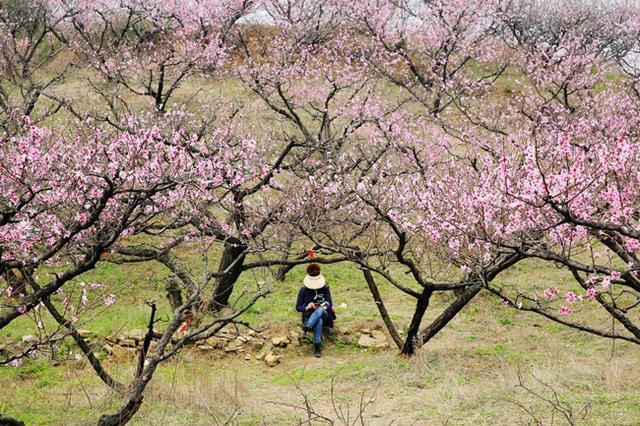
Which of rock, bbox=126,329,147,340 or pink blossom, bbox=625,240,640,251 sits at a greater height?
pink blossom, bbox=625,240,640,251

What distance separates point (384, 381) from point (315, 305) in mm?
2799

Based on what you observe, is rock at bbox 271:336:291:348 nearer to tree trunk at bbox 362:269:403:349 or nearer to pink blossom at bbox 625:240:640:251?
tree trunk at bbox 362:269:403:349

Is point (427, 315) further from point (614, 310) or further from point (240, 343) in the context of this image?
point (614, 310)

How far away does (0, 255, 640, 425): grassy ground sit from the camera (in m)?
7.01

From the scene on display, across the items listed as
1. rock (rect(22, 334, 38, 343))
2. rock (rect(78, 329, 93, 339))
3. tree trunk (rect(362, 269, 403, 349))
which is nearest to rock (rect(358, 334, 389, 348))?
tree trunk (rect(362, 269, 403, 349))

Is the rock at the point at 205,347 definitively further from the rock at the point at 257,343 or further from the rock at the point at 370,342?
the rock at the point at 370,342

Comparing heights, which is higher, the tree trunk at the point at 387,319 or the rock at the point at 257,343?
the tree trunk at the point at 387,319

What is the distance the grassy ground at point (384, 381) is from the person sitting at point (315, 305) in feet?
1.20

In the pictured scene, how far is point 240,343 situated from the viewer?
37.0 ft

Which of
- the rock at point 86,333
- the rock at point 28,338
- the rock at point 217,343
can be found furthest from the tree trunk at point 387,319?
the rock at point 28,338

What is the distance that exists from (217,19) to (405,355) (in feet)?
48.7

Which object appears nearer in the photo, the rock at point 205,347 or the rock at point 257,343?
the rock at point 205,347

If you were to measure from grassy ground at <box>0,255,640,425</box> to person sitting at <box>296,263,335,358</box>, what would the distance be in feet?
1.20

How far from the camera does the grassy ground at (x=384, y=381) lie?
701cm
